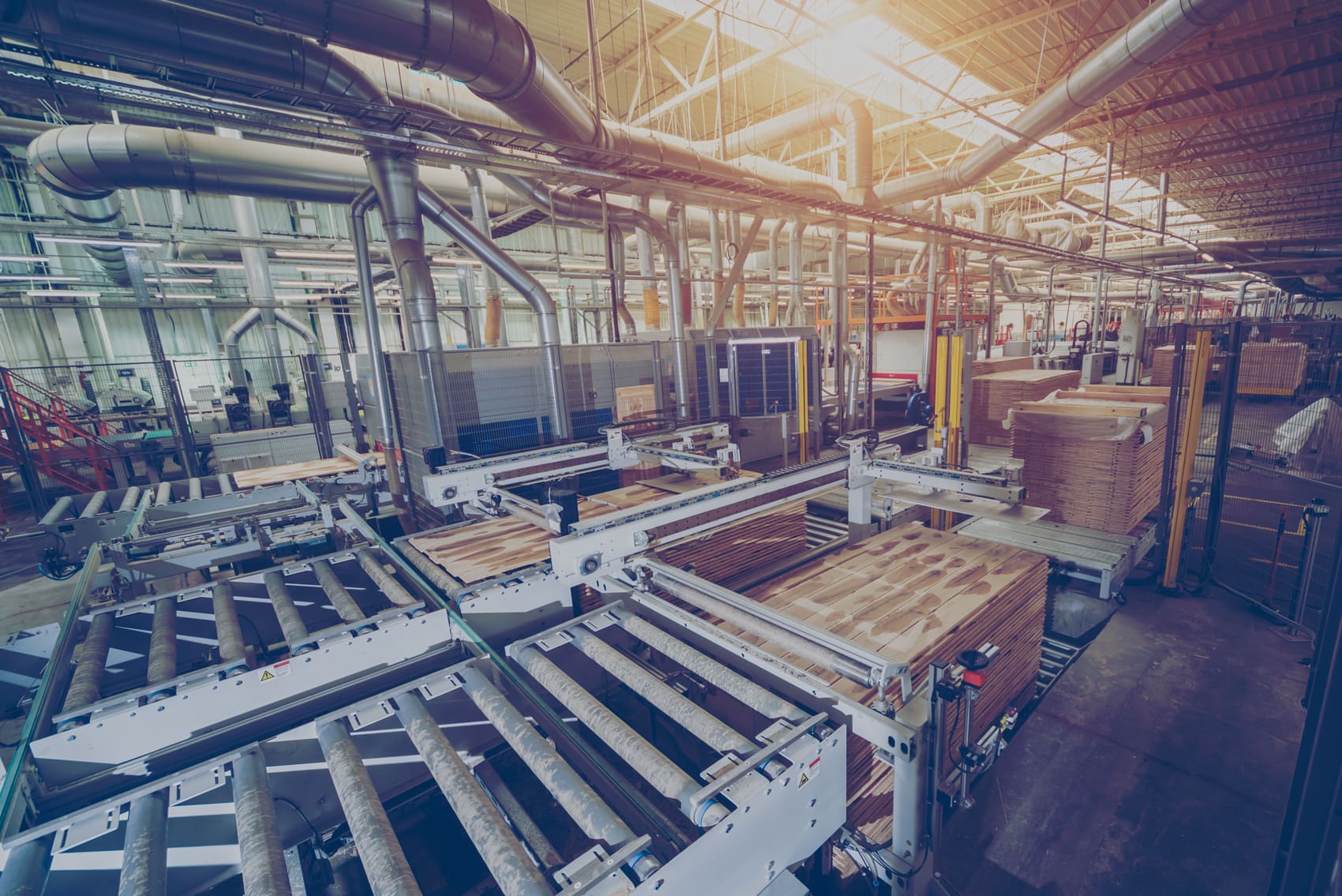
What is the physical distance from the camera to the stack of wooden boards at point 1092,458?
4805 mm

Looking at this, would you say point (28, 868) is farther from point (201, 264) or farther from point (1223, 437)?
point (201, 264)

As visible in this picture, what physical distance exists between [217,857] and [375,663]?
1.43 metres

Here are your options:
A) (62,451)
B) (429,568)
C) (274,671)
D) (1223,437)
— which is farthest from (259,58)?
(62,451)

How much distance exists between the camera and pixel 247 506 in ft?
13.4

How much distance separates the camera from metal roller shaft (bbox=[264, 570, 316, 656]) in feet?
6.92

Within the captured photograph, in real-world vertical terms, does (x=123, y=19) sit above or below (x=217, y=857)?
above

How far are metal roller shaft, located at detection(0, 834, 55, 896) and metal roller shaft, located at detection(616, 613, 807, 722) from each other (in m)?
1.58

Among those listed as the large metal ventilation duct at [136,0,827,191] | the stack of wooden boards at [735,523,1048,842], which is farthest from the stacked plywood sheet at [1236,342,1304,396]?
the large metal ventilation duct at [136,0,827,191]

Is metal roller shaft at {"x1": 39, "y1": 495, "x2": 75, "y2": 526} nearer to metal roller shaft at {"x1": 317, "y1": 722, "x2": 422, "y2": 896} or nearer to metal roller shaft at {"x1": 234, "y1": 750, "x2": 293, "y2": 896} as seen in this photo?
metal roller shaft at {"x1": 234, "y1": 750, "x2": 293, "y2": 896}

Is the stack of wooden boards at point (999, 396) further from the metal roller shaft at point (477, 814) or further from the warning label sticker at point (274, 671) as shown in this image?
the warning label sticker at point (274, 671)

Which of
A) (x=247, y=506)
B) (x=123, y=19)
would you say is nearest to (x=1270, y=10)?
(x=123, y=19)

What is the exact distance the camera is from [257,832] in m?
1.27

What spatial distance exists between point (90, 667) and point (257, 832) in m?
1.51

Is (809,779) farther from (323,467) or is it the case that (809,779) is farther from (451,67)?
(323,467)
